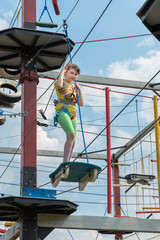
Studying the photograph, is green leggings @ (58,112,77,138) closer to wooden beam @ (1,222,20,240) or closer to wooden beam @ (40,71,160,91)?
wooden beam @ (1,222,20,240)

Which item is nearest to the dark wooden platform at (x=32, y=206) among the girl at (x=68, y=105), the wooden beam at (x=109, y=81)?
the girl at (x=68, y=105)

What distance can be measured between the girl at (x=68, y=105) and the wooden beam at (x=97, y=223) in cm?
92

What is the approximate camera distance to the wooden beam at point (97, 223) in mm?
6453

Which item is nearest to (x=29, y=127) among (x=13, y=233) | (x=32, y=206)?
(x=32, y=206)

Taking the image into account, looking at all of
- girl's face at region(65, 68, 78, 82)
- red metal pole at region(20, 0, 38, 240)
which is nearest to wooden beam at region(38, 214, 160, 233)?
red metal pole at region(20, 0, 38, 240)

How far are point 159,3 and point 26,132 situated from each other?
2.87 m

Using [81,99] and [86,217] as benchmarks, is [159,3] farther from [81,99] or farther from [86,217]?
[86,217]

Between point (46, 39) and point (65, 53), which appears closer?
point (46, 39)

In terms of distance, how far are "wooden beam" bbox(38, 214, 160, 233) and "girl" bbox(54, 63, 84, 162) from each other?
3.02 ft

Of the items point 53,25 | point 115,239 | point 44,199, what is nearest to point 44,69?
point 53,25

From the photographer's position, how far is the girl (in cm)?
626

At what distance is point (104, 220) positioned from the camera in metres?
6.73

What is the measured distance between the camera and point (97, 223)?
6688 millimetres

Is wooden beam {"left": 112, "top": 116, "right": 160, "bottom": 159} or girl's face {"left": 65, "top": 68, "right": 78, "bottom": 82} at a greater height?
wooden beam {"left": 112, "top": 116, "right": 160, "bottom": 159}
